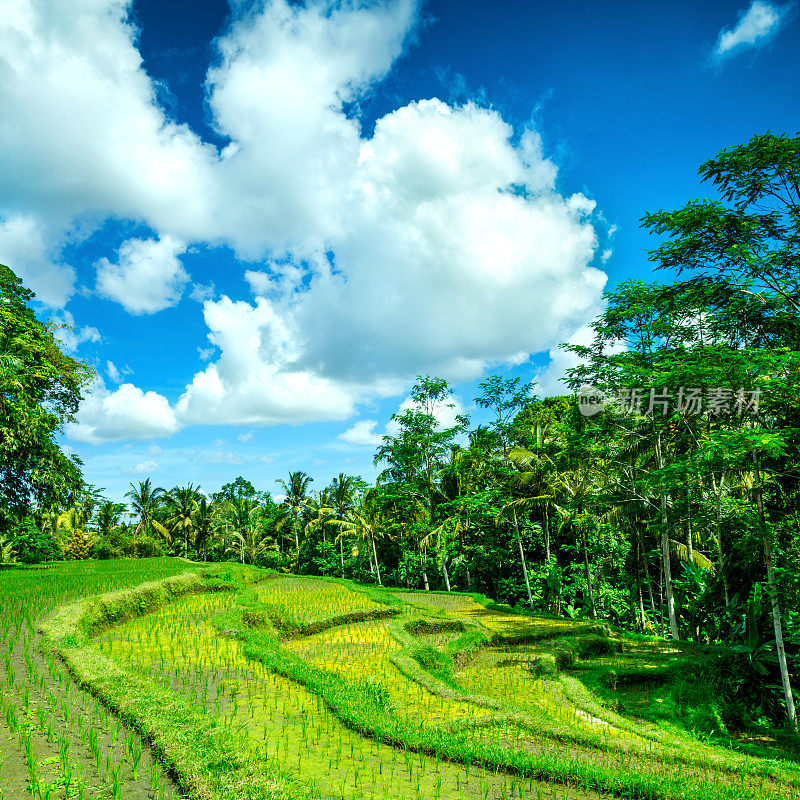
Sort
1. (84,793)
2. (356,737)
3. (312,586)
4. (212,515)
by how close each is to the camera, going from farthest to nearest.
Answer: (212,515)
(312,586)
(356,737)
(84,793)

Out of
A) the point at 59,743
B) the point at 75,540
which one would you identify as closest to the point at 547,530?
the point at 59,743

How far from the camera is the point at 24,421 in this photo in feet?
60.0

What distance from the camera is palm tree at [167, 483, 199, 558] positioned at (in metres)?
43.3

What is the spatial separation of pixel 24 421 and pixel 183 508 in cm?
2683

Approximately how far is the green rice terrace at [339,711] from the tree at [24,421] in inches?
263

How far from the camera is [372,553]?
3447cm

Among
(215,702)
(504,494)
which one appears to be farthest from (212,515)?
(215,702)

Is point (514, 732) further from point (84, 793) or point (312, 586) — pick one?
point (312, 586)

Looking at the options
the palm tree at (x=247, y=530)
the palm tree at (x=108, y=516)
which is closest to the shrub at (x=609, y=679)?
the palm tree at (x=247, y=530)

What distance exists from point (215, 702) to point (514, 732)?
404 cm

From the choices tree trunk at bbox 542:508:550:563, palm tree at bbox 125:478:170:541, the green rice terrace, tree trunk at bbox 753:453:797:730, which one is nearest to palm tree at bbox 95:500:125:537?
palm tree at bbox 125:478:170:541

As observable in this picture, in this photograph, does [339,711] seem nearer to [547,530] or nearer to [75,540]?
[547,530]

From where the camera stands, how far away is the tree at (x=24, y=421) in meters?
18.2

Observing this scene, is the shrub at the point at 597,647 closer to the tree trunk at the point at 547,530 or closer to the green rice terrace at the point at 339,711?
the green rice terrace at the point at 339,711
